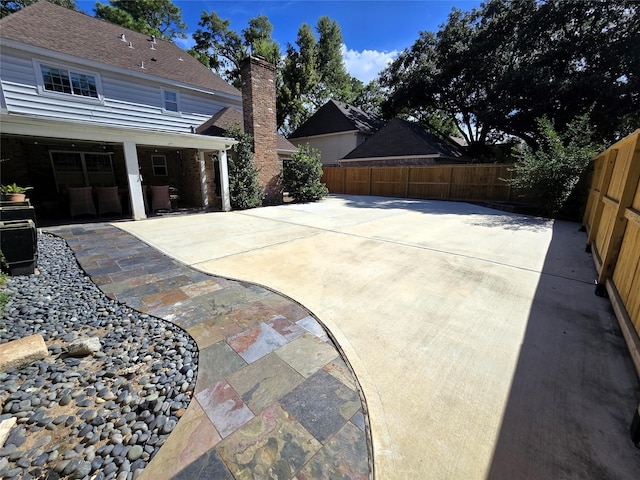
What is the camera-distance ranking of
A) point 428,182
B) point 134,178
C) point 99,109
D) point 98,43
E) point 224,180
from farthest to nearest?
point 428,182 < point 98,43 < point 224,180 < point 99,109 < point 134,178

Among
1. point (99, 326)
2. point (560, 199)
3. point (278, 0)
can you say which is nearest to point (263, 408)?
point (99, 326)

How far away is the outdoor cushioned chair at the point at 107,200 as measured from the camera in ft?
28.5

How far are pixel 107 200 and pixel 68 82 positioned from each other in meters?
4.06

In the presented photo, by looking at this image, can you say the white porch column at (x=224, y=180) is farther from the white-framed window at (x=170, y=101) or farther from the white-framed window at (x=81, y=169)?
the white-framed window at (x=81, y=169)

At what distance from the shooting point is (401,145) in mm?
17188

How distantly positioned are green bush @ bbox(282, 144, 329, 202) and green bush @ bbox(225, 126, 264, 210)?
75.4 inches

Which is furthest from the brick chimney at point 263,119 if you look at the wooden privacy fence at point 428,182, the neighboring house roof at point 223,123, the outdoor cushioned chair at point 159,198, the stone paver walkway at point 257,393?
the stone paver walkway at point 257,393

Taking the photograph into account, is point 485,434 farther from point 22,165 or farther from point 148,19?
point 148,19

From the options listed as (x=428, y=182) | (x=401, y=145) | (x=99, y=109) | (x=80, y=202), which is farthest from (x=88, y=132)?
(x=401, y=145)

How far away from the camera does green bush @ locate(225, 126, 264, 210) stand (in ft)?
33.5

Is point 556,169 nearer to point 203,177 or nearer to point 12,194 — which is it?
point 203,177

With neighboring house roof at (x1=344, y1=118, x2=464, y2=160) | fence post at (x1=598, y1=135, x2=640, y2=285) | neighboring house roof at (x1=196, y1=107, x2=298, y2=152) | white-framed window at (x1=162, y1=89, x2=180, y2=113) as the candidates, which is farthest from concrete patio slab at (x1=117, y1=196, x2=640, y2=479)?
neighboring house roof at (x1=344, y1=118, x2=464, y2=160)

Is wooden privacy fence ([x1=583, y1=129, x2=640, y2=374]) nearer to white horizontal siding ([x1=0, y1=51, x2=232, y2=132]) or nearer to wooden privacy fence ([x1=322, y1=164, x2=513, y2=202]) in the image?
wooden privacy fence ([x1=322, y1=164, x2=513, y2=202])

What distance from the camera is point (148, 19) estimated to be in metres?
21.5
